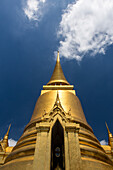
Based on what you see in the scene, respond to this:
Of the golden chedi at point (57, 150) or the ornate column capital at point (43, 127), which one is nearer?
the golden chedi at point (57, 150)

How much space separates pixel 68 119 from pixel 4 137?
29.7 feet

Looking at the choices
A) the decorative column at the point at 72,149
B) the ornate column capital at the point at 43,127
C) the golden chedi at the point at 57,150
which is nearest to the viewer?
the decorative column at the point at 72,149

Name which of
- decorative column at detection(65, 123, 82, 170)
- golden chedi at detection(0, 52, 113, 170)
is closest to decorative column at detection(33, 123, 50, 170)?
golden chedi at detection(0, 52, 113, 170)

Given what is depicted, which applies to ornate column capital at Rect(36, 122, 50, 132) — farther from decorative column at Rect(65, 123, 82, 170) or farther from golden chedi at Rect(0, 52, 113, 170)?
decorative column at Rect(65, 123, 82, 170)

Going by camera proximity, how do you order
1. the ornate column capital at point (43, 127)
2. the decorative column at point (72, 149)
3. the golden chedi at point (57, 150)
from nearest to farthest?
the decorative column at point (72, 149) < the golden chedi at point (57, 150) < the ornate column capital at point (43, 127)

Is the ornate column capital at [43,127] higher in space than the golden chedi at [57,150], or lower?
higher

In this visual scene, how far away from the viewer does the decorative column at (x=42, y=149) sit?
19.8 feet

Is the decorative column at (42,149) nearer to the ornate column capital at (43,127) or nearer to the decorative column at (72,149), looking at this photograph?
the ornate column capital at (43,127)

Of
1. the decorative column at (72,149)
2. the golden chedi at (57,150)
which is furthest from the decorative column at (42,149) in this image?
the decorative column at (72,149)

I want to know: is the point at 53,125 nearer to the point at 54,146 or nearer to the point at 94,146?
the point at 54,146

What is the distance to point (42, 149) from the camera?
657cm

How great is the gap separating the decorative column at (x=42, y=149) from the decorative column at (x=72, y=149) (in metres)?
0.87

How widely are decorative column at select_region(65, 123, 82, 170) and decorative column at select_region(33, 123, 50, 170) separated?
87cm

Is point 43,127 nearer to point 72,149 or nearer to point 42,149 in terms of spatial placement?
point 42,149
